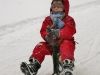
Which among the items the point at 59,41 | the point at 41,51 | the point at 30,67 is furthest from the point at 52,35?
the point at 30,67

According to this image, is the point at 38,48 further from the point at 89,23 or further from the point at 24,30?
the point at 89,23

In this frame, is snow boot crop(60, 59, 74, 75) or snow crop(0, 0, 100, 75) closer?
snow boot crop(60, 59, 74, 75)

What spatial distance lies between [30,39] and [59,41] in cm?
288

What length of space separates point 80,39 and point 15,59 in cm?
197

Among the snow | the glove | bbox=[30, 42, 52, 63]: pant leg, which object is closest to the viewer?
the glove

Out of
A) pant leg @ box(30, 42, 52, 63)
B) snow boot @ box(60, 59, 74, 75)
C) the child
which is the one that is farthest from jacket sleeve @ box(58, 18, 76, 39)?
snow boot @ box(60, 59, 74, 75)

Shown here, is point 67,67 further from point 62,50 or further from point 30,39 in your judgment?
point 30,39

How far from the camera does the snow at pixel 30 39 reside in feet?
14.5

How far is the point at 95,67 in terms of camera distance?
427 cm

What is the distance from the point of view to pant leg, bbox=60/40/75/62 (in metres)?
3.10

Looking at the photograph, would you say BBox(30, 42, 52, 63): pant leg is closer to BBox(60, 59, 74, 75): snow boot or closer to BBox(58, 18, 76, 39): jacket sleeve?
BBox(58, 18, 76, 39): jacket sleeve

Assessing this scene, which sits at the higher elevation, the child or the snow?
the child

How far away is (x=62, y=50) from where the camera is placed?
10.5ft

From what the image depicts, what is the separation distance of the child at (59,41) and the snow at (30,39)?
830 mm
